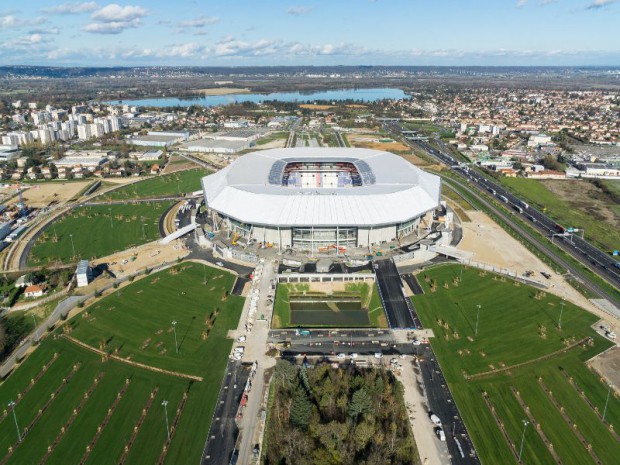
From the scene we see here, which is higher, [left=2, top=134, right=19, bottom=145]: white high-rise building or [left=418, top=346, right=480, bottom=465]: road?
[left=2, top=134, right=19, bottom=145]: white high-rise building

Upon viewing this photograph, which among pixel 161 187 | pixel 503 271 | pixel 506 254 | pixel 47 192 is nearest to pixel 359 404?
pixel 503 271

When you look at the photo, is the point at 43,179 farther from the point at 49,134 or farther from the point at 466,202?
the point at 466,202

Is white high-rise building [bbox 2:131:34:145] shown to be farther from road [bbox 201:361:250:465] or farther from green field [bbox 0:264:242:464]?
road [bbox 201:361:250:465]

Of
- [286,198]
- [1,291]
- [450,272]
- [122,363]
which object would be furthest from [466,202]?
[1,291]

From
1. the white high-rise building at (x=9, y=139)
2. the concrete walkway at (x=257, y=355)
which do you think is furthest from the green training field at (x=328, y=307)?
the white high-rise building at (x=9, y=139)

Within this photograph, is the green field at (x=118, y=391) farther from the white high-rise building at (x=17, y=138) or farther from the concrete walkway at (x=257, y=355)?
the white high-rise building at (x=17, y=138)

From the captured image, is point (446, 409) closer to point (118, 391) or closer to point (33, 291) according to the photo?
point (118, 391)

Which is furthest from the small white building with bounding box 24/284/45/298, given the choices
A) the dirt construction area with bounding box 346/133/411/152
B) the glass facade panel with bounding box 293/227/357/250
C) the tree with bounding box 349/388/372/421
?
the dirt construction area with bounding box 346/133/411/152
